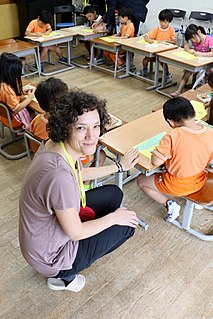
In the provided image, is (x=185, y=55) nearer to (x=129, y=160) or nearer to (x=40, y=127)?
(x=40, y=127)

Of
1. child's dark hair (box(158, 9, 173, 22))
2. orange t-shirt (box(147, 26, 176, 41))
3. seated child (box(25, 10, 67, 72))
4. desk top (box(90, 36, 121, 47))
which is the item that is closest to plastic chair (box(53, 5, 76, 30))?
seated child (box(25, 10, 67, 72))

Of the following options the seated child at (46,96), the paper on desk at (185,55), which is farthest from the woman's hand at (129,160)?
the paper on desk at (185,55)

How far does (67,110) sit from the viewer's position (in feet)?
4.45

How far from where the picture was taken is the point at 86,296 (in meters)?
1.86

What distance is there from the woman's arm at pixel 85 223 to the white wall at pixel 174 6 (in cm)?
584

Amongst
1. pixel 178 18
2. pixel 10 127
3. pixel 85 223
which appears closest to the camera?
pixel 85 223

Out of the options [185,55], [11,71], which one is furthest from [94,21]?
[11,71]

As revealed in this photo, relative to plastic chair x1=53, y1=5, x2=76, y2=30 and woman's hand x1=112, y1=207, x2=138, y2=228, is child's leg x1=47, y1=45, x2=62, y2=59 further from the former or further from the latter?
woman's hand x1=112, y1=207, x2=138, y2=228

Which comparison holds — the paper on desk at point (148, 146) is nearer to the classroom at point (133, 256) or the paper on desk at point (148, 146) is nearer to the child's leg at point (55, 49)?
the classroom at point (133, 256)

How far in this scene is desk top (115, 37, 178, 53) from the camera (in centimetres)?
450

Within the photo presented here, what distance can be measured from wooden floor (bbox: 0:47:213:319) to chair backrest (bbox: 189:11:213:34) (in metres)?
4.90

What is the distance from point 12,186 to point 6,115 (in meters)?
0.66

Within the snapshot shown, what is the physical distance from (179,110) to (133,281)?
1088 millimetres

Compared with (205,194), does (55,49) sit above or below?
below
